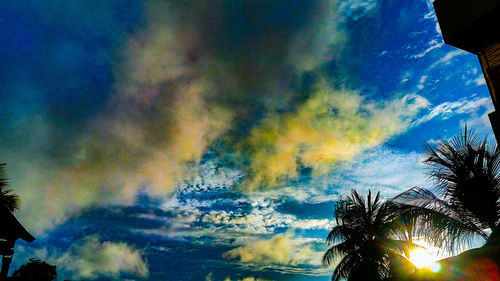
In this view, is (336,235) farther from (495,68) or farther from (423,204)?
(495,68)

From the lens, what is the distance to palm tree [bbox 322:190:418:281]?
19.3 meters

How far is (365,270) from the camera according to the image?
19625 mm

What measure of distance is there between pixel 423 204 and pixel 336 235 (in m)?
12.1

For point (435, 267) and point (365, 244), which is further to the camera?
point (365, 244)

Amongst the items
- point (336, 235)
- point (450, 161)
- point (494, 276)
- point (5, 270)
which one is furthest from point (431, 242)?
point (5, 270)

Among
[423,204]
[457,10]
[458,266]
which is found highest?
[457,10]

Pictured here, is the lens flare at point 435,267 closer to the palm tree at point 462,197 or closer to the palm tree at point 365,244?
the palm tree at point 462,197

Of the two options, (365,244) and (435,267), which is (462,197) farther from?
(365,244)

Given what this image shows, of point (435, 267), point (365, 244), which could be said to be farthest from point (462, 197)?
point (365, 244)

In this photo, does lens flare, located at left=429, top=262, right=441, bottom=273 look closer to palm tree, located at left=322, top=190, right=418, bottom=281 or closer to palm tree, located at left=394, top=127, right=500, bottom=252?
palm tree, located at left=394, top=127, right=500, bottom=252

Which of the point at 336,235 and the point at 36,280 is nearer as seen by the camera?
the point at 36,280

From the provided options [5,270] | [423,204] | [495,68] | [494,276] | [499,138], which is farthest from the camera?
[423,204]

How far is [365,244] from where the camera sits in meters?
20.9

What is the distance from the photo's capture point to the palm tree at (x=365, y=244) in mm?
19312
